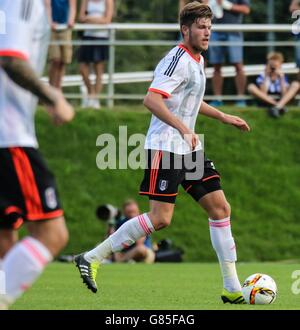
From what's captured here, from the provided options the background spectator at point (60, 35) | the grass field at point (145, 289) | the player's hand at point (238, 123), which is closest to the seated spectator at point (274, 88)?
the background spectator at point (60, 35)

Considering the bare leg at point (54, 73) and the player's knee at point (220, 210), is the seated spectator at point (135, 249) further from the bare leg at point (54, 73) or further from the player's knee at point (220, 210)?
the player's knee at point (220, 210)

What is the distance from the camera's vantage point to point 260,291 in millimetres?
9570

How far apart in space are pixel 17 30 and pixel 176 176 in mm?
3771

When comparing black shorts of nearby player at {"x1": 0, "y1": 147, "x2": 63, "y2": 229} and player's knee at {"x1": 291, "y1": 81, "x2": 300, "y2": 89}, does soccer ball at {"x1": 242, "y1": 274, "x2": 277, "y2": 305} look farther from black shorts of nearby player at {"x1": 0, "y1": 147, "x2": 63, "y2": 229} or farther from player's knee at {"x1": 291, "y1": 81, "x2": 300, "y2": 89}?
player's knee at {"x1": 291, "y1": 81, "x2": 300, "y2": 89}

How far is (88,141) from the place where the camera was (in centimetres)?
1997

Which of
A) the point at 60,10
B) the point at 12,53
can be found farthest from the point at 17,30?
the point at 60,10

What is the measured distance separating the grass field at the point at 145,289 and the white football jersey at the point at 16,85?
114 inches

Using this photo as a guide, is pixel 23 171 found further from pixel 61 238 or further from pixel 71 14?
pixel 71 14

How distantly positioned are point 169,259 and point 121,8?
22.0m

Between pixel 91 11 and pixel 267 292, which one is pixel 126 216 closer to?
pixel 91 11

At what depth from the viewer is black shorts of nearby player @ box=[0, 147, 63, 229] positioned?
21.3 feet

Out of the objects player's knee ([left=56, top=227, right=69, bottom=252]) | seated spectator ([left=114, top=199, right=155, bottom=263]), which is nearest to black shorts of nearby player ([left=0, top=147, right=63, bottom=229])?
player's knee ([left=56, top=227, right=69, bottom=252])
